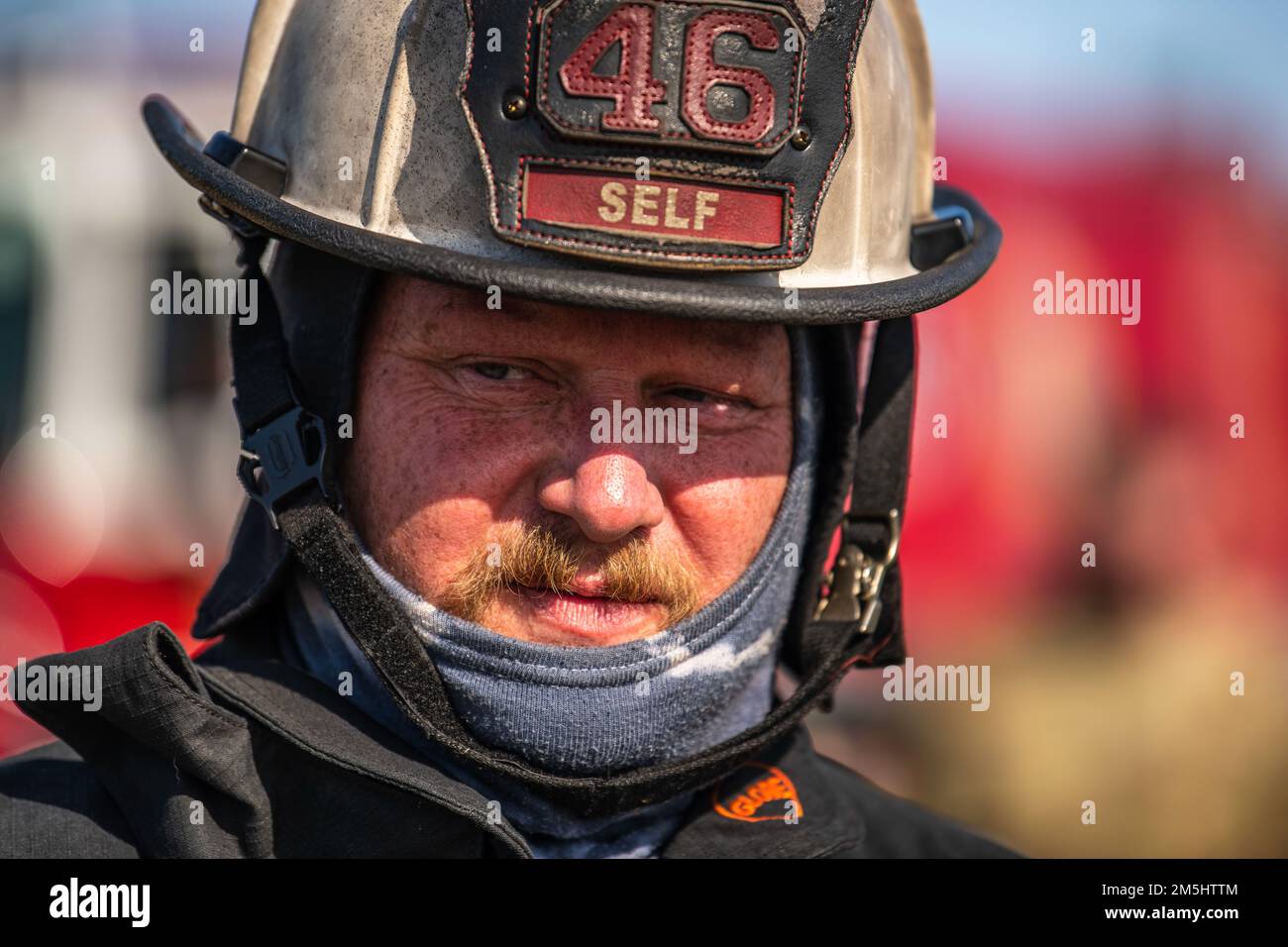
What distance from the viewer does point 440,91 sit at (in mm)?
1982

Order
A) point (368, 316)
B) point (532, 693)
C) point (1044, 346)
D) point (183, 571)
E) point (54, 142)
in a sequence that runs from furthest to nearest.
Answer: point (1044, 346)
point (54, 142)
point (183, 571)
point (368, 316)
point (532, 693)

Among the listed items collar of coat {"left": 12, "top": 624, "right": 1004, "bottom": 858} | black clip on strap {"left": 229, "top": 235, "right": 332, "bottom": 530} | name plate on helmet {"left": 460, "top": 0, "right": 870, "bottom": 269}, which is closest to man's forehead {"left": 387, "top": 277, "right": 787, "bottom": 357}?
name plate on helmet {"left": 460, "top": 0, "right": 870, "bottom": 269}

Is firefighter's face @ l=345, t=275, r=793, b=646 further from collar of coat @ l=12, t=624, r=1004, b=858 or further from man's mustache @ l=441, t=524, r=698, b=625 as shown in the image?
collar of coat @ l=12, t=624, r=1004, b=858

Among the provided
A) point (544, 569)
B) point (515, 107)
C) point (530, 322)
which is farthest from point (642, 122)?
point (544, 569)

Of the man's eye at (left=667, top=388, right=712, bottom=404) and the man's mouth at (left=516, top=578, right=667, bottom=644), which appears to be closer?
the man's mouth at (left=516, top=578, right=667, bottom=644)

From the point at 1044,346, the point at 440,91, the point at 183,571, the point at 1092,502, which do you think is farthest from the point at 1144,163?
the point at 440,91

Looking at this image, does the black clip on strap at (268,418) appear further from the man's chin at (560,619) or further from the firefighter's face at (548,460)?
the man's chin at (560,619)

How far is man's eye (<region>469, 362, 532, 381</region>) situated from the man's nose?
0.58ft

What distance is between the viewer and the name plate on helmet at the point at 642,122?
1.83 metres

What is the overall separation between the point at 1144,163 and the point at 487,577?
7.16 meters

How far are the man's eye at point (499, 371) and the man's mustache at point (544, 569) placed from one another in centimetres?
24

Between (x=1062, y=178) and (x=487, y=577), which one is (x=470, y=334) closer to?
(x=487, y=577)

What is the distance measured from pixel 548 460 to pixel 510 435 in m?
0.07

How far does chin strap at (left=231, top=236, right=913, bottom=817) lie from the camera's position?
1984mm
